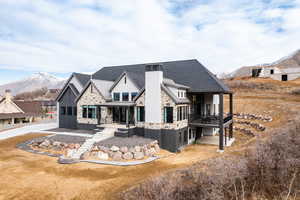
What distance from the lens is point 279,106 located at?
109ft

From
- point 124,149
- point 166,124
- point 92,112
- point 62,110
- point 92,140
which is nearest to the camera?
point 124,149

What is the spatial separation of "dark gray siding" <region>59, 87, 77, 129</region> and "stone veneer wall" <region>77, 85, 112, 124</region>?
184cm

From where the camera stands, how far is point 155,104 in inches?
842

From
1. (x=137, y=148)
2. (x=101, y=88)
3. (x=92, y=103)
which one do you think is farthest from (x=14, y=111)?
(x=137, y=148)

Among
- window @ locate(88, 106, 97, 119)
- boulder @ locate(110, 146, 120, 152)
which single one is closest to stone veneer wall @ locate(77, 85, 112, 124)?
window @ locate(88, 106, 97, 119)

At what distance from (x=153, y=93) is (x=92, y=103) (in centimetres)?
945

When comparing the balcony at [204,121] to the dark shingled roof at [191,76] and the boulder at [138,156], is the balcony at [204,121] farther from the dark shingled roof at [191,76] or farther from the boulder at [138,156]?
the boulder at [138,156]

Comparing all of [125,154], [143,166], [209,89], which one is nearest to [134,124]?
[125,154]

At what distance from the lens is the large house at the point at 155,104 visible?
21.2 meters

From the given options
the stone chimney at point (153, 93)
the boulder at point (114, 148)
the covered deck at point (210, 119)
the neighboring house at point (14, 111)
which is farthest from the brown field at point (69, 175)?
the neighboring house at point (14, 111)

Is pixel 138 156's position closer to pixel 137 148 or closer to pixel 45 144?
pixel 137 148

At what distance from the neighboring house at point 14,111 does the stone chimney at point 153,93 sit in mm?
32771

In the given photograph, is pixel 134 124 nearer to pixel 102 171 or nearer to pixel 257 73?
pixel 102 171

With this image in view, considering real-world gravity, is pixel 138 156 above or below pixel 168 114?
below
